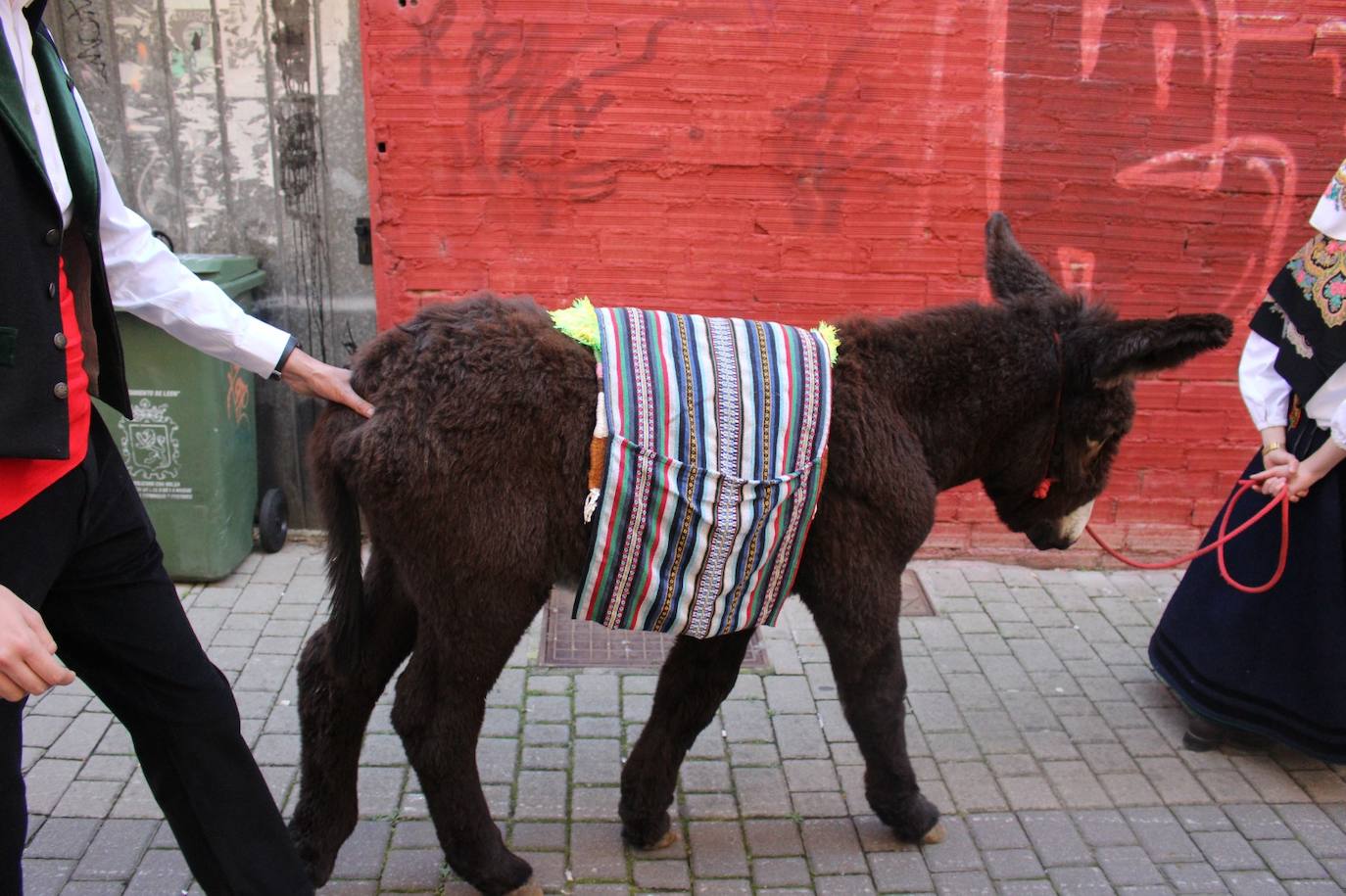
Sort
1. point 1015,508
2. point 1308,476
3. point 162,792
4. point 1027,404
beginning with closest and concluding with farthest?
1. point 162,792
2. point 1027,404
3. point 1015,508
4. point 1308,476

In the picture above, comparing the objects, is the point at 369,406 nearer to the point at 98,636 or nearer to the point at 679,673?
the point at 98,636

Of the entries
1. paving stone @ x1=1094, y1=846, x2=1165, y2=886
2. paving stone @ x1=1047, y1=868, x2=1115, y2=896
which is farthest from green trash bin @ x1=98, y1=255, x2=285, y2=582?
paving stone @ x1=1094, y1=846, x2=1165, y2=886

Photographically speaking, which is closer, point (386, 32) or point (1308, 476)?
point (1308, 476)

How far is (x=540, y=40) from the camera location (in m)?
4.36

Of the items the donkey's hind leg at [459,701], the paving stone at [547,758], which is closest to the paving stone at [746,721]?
the paving stone at [547,758]

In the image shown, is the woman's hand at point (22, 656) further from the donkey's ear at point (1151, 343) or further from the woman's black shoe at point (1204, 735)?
the woman's black shoe at point (1204, 735)

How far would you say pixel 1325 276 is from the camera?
10.5 feet

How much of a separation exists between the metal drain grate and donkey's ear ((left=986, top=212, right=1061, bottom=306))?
5.95 feet

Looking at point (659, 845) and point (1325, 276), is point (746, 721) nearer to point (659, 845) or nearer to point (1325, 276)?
point (659, 845)

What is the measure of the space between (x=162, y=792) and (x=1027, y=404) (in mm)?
2234

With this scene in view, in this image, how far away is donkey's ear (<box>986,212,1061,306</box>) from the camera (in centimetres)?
286

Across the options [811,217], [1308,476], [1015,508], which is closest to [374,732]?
[1015,508]

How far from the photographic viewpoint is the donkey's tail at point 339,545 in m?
2.46

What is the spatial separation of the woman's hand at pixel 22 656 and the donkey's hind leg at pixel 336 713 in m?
1.06
